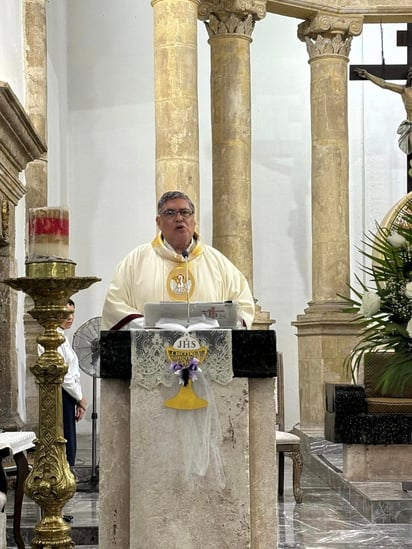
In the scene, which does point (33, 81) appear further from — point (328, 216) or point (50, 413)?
point (50, 413)

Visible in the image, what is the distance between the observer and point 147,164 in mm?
16859

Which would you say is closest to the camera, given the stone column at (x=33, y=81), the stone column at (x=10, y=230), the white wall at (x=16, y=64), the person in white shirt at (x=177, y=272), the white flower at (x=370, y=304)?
the white flower at (x=370, y=304)

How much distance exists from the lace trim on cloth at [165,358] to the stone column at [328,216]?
9.20 meters

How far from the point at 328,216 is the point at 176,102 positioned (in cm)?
324

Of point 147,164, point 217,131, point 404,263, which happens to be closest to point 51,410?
point 404,263

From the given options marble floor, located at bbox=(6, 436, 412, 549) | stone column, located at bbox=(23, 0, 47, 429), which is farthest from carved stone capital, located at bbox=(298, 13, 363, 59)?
marble floor, located at bbox=(6, 436, 412, 549)

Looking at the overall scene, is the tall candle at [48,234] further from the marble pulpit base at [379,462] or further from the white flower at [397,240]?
the marble pulpit base at [379,462]

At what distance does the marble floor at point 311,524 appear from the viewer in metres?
7.29

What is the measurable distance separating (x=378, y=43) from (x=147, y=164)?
4.40m

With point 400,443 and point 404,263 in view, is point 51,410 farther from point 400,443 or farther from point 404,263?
point 400,443

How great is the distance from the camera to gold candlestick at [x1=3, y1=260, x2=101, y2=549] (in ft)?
13.3

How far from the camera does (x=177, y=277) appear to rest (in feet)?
20.2

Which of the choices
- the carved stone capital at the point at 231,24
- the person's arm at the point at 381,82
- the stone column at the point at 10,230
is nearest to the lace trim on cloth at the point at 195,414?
the stone column at the point at 10,230

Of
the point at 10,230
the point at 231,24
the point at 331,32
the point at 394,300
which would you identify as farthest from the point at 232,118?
Answer: the point at 394,300
